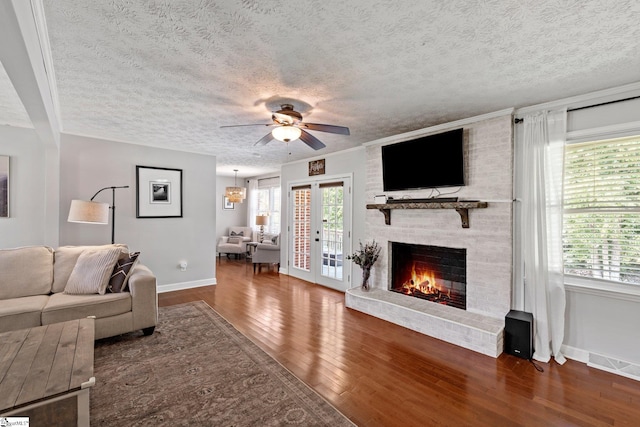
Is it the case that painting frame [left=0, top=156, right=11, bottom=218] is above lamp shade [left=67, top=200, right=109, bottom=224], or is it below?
above

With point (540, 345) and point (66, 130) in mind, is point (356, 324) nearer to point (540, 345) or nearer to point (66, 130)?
point (540, 345)

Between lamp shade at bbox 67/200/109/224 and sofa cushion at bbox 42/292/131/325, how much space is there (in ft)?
3.04

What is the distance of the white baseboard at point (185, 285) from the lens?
4932 mm

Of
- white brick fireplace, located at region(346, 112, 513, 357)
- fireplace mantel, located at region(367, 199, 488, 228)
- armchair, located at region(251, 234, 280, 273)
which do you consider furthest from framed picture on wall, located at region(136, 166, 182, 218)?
white brick fireplace, located at region(346, 112, 513, 357)

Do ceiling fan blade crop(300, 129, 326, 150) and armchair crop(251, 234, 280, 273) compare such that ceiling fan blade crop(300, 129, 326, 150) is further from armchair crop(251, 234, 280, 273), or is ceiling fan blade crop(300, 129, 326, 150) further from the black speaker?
armchair crop(251, 234, 280, 273)

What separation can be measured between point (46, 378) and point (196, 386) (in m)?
0.98

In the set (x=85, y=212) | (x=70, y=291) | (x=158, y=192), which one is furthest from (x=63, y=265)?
(x=158, y=192)

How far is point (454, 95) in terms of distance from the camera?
2.75 m

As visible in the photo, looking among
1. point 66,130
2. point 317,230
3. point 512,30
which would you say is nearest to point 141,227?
point 66,130

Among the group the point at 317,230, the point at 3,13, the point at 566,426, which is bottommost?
the point at 566,426

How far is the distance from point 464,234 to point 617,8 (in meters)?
2.29

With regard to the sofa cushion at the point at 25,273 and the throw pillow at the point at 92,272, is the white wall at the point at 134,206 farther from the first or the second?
the throw pillow at the point at 92,272

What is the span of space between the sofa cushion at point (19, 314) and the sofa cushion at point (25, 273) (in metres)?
0.19

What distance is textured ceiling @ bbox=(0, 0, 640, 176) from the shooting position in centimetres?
163
